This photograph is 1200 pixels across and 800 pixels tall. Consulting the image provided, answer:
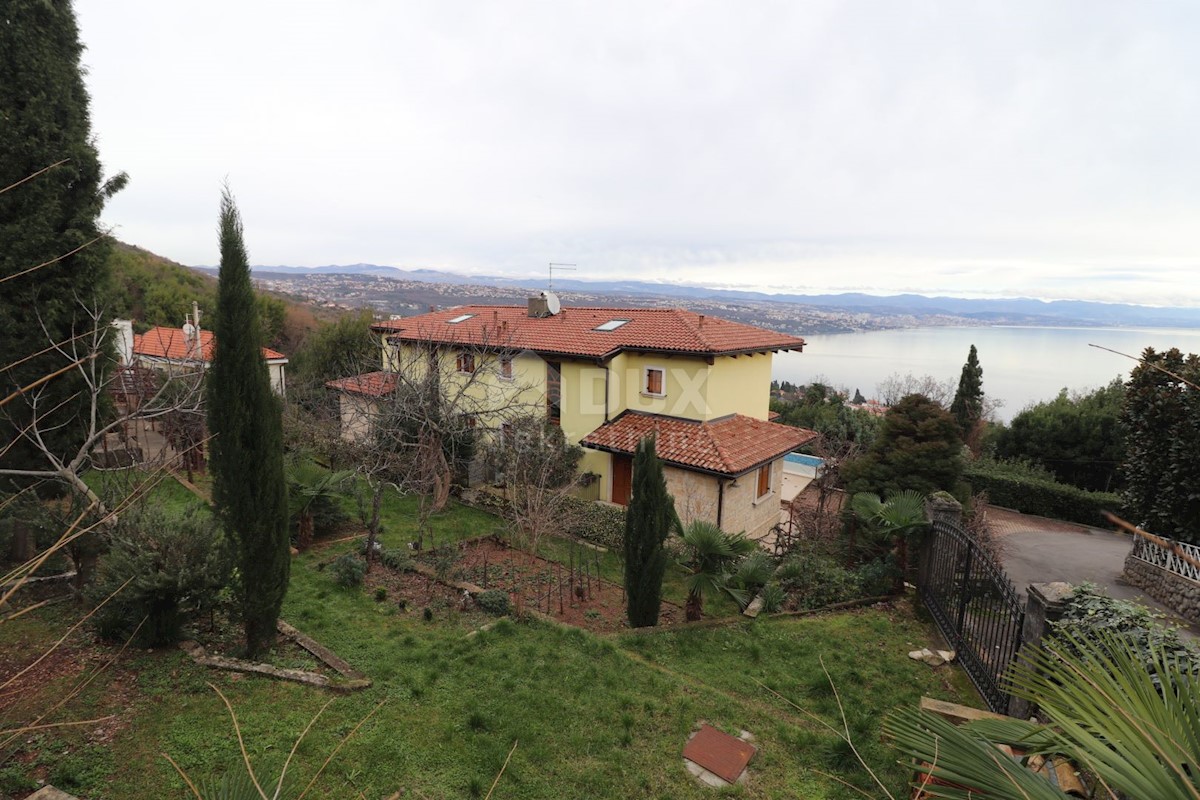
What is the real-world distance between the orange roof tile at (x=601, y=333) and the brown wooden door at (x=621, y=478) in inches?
113

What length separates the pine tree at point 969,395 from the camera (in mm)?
24906

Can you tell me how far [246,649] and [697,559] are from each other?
19.1ft

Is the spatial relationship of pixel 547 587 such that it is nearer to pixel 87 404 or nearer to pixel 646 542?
pixel 646 542

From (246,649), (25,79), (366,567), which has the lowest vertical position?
(366,567)

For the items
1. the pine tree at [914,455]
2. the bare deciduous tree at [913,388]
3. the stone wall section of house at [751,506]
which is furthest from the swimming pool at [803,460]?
the pine tree at [914,455]

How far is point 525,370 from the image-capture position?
1764cm

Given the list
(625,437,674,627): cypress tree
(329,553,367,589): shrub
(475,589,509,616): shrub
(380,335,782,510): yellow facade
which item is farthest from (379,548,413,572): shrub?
(380,335,782,510): yellow facade

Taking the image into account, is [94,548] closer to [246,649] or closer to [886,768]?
[246,649]

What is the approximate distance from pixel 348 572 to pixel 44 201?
8459 millimetres

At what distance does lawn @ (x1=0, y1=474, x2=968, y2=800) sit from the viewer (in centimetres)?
482

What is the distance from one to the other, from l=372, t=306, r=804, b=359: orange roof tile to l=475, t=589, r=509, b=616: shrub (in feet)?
24.1

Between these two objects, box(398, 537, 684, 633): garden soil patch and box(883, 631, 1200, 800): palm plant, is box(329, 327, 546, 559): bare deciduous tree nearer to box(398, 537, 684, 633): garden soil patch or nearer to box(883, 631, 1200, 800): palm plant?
box(398, 537, 684, 633): garden soil patch

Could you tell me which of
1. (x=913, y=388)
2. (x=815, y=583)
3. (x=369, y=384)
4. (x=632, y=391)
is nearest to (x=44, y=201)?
(x=369, y=384)

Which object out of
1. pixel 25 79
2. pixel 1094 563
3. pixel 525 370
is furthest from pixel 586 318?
pixel 1094 563
